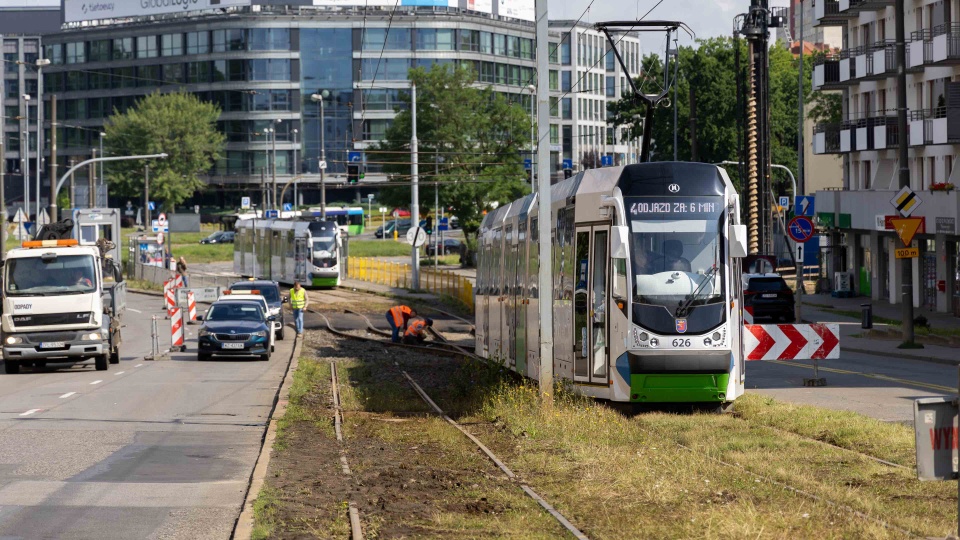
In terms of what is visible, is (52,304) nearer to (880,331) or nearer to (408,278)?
(880,331)

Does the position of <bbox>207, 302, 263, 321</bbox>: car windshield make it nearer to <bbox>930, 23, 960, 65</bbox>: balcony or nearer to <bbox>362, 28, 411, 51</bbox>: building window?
<bbox>930, 23, 960, 65</bbox>: balcony

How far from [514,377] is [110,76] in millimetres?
111693

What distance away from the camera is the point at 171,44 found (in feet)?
404

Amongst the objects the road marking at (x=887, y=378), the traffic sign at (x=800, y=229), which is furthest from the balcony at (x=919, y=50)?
the road marking at (x=887, y=378)

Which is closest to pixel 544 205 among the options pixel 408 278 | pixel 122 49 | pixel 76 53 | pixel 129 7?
pixel 408 278

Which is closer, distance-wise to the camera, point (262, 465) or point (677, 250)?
point (262, 465)

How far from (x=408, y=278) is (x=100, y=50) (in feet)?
225

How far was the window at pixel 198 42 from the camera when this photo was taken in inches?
4743

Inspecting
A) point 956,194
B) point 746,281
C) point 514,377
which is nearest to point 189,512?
point 514,377

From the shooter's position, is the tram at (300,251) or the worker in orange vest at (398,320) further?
the tram at (300,251)

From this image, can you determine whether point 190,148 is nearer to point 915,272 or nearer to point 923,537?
point 915,272

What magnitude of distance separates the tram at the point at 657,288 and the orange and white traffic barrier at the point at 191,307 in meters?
27.2

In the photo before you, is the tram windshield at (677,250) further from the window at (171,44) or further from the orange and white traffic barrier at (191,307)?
the window at (171,44)

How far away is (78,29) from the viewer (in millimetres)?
127500
